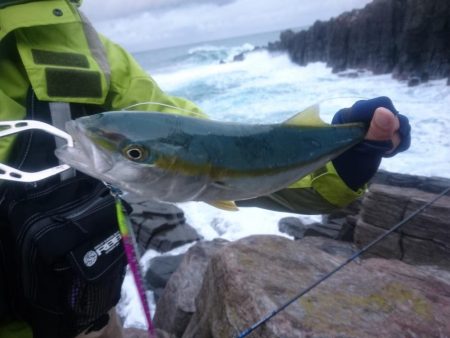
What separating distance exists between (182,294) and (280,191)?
9.70 ft

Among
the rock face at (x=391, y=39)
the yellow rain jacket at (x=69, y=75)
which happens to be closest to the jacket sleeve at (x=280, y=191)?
the yellow rain jacket at (x=69, y=75)

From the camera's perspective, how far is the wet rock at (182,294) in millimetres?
4148

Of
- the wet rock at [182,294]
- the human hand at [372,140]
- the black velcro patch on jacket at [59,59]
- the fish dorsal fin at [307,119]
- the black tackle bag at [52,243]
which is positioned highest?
the black velcro patch on jacket at [59,59]

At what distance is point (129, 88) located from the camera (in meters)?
1.81

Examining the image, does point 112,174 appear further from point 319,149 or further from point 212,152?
point 319,149

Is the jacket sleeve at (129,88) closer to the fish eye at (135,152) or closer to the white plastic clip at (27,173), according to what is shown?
the white plastic clip at (27,173)

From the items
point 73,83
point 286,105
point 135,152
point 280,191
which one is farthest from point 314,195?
point 286,105

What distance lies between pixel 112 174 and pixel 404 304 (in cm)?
222

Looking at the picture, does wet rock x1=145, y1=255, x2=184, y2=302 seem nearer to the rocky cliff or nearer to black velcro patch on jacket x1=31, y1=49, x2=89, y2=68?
the rocky cliff

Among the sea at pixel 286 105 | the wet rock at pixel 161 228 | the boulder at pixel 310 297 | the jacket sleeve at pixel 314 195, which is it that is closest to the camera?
the jacket sleeve at pixel 314 195

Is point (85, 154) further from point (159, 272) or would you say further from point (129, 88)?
point (159, 272)

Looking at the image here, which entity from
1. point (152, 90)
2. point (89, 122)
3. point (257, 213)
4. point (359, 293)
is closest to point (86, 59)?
point (152, 90)

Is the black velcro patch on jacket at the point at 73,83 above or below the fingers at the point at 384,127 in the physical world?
above

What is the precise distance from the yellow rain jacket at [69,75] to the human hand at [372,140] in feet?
0.18
